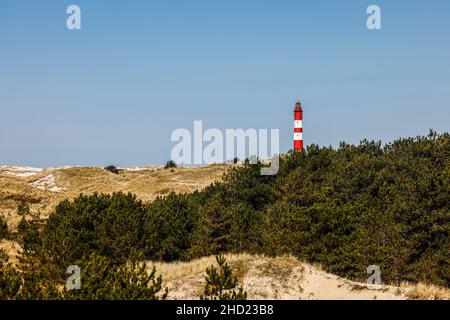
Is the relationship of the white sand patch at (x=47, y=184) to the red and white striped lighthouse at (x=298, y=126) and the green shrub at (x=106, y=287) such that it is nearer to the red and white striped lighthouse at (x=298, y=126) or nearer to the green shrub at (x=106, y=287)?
the red and white striped lighthouse at (x=298, y=126)

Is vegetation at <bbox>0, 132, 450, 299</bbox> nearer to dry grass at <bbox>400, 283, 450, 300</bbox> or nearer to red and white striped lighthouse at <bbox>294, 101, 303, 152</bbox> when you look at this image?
dry grass at <bbox>400, 283, 450, 300</bbox>

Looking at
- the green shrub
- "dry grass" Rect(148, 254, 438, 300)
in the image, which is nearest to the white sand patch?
"dry grass" Rect(148, 254, 438, 300)

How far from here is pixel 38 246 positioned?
3200 cm

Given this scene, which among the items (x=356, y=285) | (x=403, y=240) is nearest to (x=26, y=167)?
(x=403, y=240)

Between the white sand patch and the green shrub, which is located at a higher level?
the green shrub

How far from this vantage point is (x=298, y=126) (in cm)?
8656

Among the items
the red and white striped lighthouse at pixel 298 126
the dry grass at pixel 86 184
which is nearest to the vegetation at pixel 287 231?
the dry grass at pixel 86 184

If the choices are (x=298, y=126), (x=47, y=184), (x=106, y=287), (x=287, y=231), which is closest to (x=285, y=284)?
(x=106, y=287)

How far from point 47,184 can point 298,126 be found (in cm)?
4968

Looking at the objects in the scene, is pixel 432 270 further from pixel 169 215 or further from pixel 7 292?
pixel 7 292

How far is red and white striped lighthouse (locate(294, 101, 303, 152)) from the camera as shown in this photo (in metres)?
86.0

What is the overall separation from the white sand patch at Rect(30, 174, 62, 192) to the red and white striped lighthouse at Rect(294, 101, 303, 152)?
147 feet

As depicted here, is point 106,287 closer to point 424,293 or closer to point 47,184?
point 424,293
